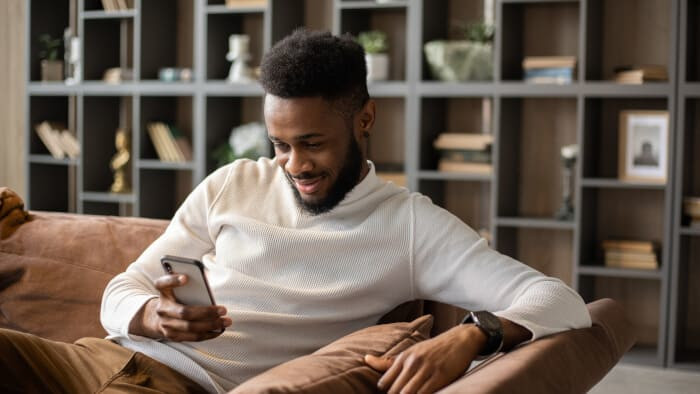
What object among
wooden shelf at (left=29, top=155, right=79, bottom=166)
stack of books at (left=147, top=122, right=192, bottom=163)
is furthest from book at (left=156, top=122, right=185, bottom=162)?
wooden shelf at (left=29, top=155, right=79, bottom=166)

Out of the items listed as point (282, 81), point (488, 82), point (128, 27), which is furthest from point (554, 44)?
point (282, 81)

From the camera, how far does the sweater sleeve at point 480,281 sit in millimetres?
1876

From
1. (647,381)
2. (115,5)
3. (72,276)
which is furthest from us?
(115,5)

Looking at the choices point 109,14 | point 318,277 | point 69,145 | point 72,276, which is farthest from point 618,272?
point 69,145

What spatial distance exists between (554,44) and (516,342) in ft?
9.96

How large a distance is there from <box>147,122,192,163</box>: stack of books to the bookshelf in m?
0.06

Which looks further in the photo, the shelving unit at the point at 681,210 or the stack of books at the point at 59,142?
the stack of books at the point at 59,142

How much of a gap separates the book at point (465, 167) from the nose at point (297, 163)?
2538mm

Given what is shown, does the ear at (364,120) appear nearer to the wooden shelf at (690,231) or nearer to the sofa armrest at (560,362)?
the sofa armrest at (560,362)

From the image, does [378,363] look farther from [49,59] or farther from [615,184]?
[49,59]

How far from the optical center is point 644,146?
4301mm

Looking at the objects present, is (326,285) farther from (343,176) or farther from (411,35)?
(411,35)

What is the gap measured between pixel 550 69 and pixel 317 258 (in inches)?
101

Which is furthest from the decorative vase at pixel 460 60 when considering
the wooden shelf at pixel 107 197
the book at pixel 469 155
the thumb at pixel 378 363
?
the thumb at pixel 378 363
